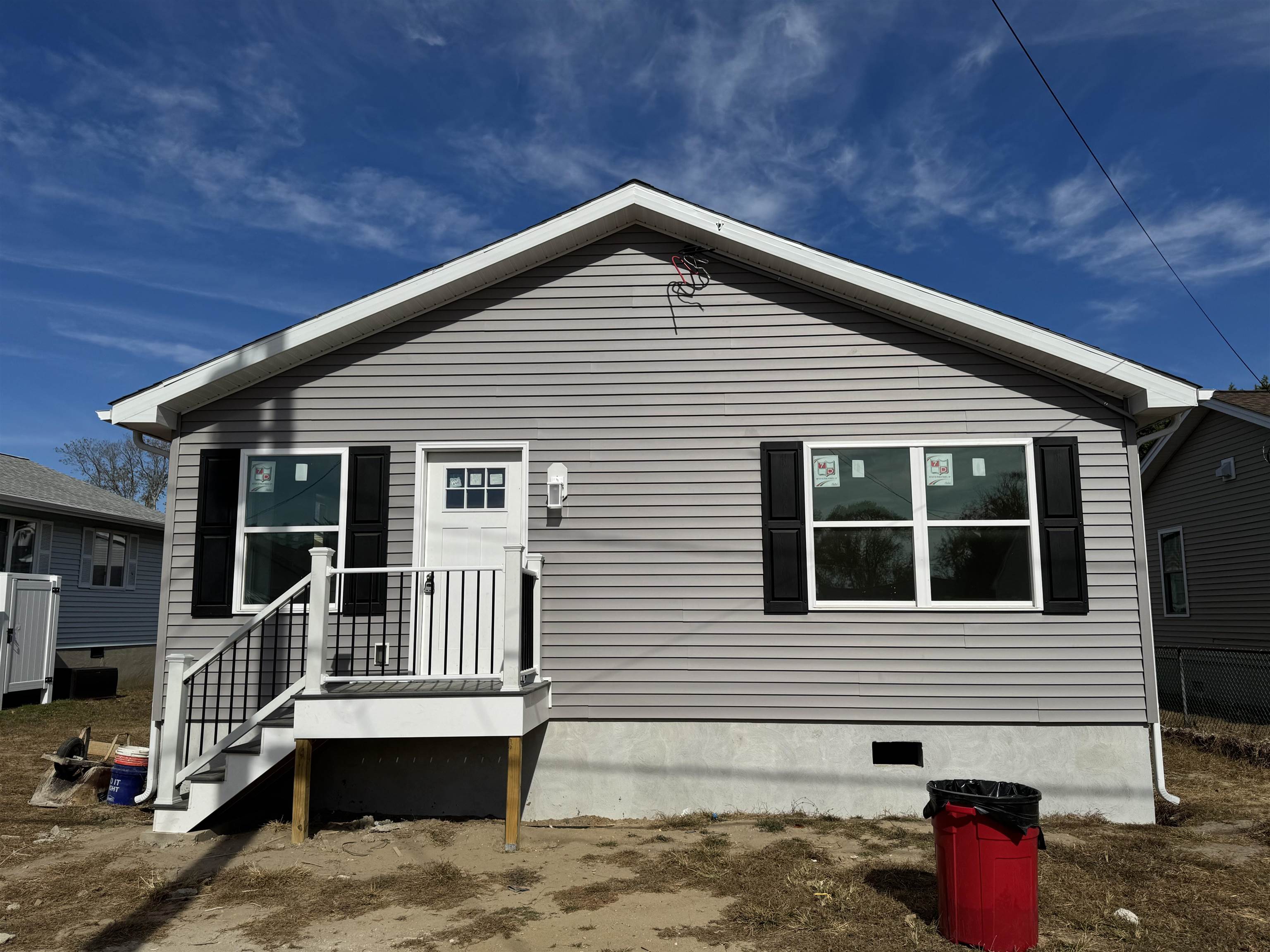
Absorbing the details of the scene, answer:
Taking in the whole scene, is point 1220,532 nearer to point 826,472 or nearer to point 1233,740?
point 1233,740

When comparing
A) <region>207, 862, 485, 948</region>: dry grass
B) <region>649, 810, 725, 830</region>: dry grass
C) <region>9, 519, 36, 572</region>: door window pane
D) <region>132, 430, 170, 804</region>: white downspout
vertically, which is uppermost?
<region>9, 519, 36, 572</region>: door window pane

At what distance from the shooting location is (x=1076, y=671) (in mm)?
7008

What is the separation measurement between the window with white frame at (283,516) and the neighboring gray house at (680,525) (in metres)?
0.02

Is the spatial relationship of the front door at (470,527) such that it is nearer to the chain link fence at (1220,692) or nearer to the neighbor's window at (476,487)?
the neighbor's window at (476,487)

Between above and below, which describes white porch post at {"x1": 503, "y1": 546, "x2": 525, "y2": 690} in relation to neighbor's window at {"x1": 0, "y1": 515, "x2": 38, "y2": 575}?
below

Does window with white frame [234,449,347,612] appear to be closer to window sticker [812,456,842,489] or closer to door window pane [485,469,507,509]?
door window pane [485,469,507,509]

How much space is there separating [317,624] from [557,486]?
2.20 m

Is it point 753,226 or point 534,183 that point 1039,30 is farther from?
point 534,183

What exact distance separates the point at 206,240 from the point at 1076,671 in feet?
54.3

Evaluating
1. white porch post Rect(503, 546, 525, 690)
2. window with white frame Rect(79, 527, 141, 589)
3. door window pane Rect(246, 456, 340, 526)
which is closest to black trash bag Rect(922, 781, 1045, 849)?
white porch post Rect(503, 546, 525, 690)

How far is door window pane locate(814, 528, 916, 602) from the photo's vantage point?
7184mm

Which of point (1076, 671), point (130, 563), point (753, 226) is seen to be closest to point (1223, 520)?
point (1076, 671)

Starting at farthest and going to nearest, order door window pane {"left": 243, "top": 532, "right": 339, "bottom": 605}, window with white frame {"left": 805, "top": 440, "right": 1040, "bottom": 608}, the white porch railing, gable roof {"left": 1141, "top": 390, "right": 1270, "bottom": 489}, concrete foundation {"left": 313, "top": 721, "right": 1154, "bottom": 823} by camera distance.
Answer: gable roof {"left": 1141, "top": 390, "right": 1270, "bottom": 489}, door window pane {"left": 243, "top": 532, "right": 339, "bottom": 605}, window with white frame {"left": 805, "top": 440, "right": 1040, "bottom": 608}, concrete foundation {"left": 313, "top": 721, "right": 1154, "bottom": 823}, the white porch railing

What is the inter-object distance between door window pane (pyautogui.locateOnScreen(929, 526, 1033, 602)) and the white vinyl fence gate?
1360 cm
